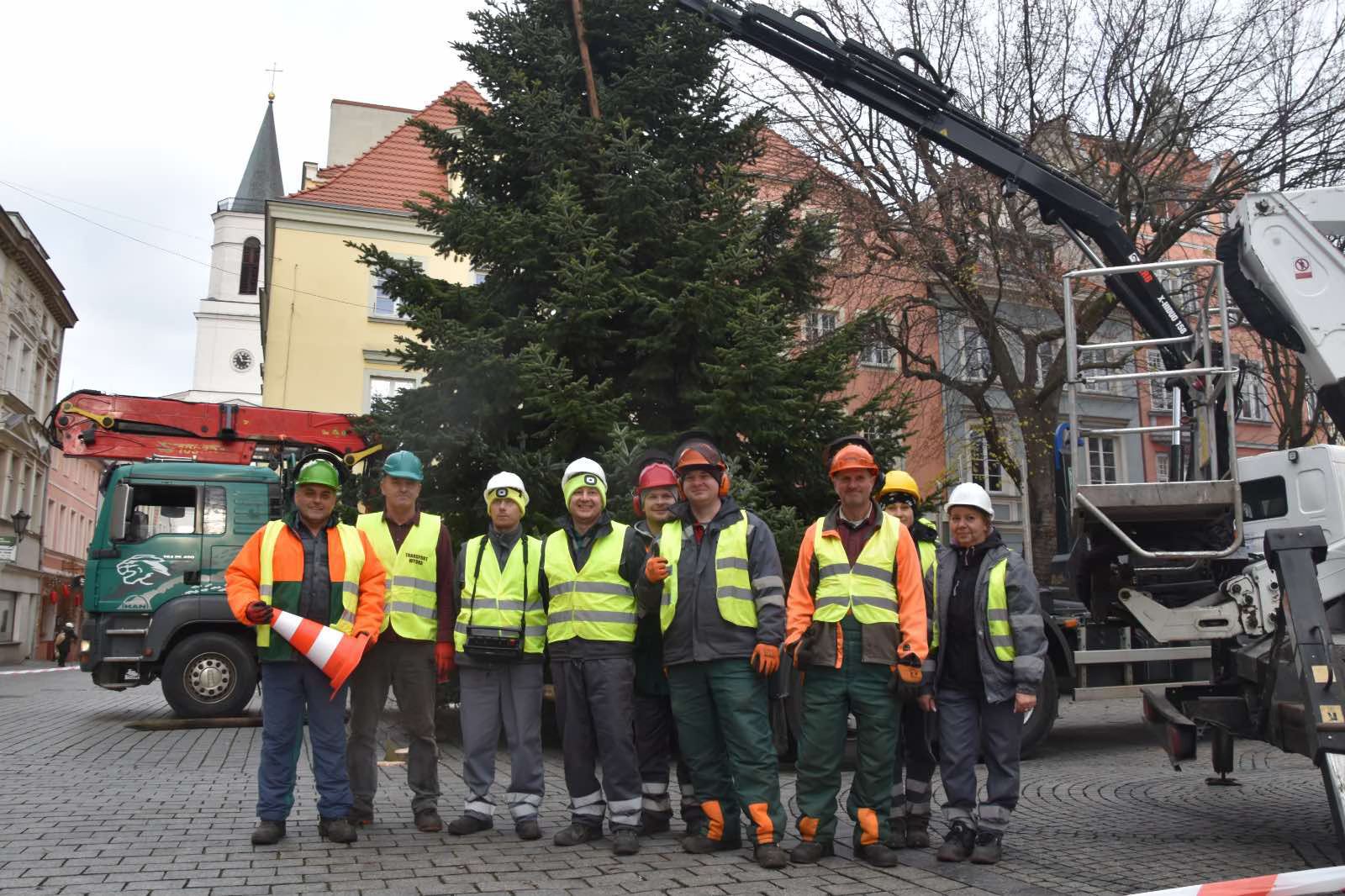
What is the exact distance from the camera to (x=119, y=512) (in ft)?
39.6

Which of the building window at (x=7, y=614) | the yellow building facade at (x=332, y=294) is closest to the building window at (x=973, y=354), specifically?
the yellow building facade at (x=332, y=294)

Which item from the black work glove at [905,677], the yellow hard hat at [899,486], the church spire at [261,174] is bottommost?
the black work glove at [905,677]

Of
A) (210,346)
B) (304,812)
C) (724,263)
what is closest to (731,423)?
(724,263)

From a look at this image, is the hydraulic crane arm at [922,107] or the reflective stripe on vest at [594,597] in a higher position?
the hydraulic crane arm at [922,107]

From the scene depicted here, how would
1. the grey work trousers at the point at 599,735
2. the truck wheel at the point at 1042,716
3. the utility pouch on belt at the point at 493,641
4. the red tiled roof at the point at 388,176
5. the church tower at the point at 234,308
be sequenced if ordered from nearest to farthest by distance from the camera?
the grey work trousers at the point at 599,735, the utility pouch on belt at the point at 493,641, the truck wheel at the point at 1042,716, the red tiled roof at the point at 388,176, the church tower at the point at 234,308

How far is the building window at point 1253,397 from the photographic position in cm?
883

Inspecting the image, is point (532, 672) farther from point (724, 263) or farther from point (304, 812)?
point (724, 263)

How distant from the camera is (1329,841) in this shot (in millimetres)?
6004

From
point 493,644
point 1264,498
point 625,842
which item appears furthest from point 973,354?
point 625,842

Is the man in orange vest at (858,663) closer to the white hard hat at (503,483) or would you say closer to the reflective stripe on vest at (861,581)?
the reflective stripe on vest at (861,581)

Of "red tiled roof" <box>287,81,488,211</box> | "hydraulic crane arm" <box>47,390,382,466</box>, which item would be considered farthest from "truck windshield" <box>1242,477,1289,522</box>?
"red tiled roof" <box>287,81,488,211</box>

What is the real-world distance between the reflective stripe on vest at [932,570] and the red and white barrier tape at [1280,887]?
1572mm

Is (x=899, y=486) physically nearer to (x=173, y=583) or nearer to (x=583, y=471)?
(x=583, y=471)

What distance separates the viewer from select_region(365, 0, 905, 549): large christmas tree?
9.53 meters
